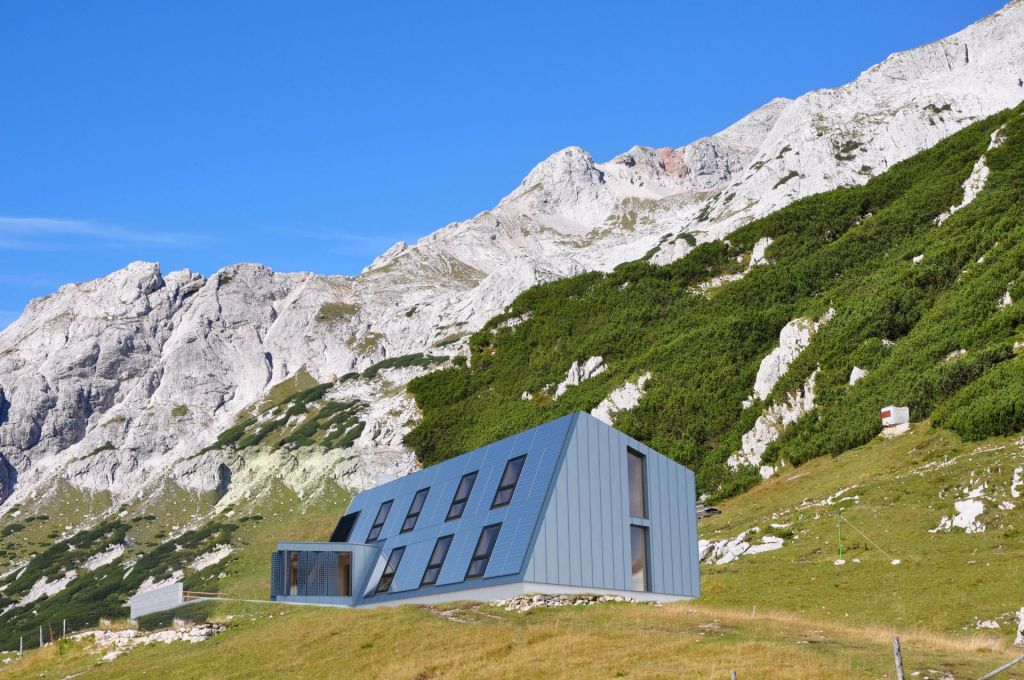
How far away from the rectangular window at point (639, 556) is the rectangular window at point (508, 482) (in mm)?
5476

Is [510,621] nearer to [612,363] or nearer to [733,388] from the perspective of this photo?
[733,388]

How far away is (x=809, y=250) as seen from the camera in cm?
12488

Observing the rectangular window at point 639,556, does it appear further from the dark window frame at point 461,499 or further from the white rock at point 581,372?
the white rock at point 581,372

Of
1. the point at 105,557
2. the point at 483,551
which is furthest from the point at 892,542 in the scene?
the point at 105,557

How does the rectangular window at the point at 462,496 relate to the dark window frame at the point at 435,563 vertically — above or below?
above

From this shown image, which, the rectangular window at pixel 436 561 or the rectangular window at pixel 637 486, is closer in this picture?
the rectangular window at pixel 436 561

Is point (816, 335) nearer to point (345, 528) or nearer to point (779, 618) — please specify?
point (345, 528)

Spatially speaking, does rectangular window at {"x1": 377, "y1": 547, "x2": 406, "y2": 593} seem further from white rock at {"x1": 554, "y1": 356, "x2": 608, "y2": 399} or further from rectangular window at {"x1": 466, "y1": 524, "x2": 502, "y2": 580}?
white rock at {"x1": 554, "y1": 356, "x2": 608, "y2": 399}

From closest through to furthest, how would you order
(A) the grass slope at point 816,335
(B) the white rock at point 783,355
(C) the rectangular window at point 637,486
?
1. (C) the rectangular window at point 637,486
2. (A) the grass slope at point 816,335
3. (B) the white rock at point 783,355

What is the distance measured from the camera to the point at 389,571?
47.4 meters

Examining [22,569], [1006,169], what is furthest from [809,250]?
[22,569]

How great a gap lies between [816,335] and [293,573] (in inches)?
2230

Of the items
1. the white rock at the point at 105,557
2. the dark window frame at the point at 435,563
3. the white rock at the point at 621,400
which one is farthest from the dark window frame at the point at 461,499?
the white rock at the point at 105,557

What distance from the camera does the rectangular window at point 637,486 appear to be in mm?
44094
